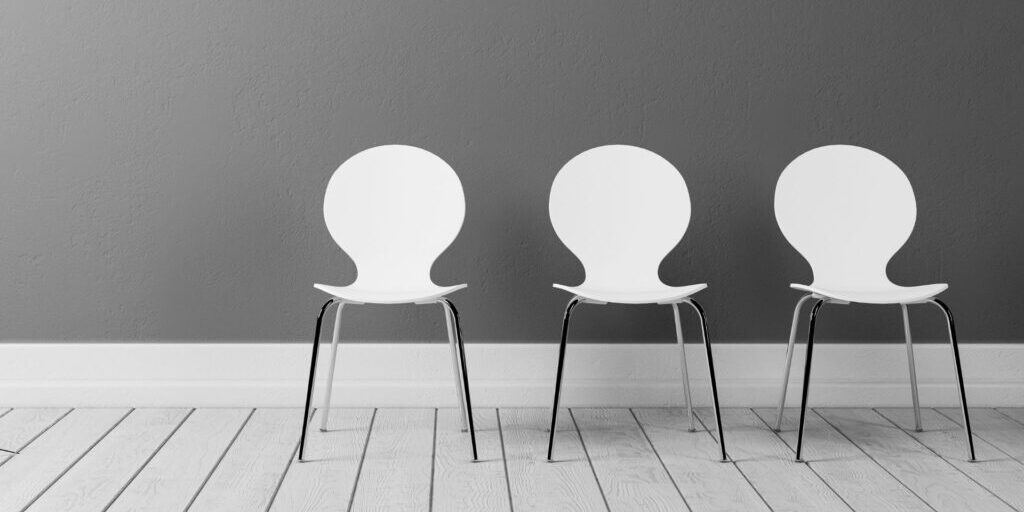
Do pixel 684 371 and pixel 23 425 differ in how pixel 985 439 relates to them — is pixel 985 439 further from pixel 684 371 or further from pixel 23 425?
pixel 23 425

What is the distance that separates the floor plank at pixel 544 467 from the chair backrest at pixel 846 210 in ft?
2.99

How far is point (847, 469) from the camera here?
249 centimetres

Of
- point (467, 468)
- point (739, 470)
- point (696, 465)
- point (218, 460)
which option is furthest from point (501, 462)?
point (218, 460)

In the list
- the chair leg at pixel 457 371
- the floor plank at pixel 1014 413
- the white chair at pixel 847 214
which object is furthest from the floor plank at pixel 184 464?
the floor plank at pixel 1014 413

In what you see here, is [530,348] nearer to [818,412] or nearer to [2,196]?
[818,412]

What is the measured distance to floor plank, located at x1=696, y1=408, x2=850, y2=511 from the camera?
2229 millimetres

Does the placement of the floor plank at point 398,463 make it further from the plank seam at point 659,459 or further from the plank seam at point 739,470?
the plank seam at point 739,470

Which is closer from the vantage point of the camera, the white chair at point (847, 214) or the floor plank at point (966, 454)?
the floor plank at point (966, 454)

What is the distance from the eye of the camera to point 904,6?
10.3 ft

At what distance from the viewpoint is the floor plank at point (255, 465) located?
7.26ft

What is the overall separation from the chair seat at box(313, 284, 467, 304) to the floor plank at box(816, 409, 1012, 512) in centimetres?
124

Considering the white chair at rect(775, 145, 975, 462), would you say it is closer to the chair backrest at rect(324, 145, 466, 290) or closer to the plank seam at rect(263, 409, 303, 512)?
the chair backrest at rect(324, 145, 466, 290)

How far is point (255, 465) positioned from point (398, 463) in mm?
361

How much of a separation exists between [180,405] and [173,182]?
0.71 m
